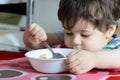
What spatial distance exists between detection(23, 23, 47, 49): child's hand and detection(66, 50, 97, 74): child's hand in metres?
0.19

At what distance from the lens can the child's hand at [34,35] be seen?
38.0 inches

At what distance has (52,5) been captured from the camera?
1763 millimetres

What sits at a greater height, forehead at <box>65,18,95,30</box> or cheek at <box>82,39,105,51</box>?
forehead at <box>65,18,95,30</box>

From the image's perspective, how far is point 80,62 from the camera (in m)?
0.79

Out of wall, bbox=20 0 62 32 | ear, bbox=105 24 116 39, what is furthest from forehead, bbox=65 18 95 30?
wall, bbox=20 0 62 32

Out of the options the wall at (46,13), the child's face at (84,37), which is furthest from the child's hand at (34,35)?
the wall at (46,13)

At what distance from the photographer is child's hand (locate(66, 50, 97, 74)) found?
31.0 inches

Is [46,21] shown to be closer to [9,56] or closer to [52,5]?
[52,5]

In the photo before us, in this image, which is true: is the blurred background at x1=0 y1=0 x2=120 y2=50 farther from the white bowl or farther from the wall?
the white bowl

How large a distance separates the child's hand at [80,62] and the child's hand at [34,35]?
0.62ft

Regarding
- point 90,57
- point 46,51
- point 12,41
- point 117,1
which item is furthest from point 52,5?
Answer: point 90,57

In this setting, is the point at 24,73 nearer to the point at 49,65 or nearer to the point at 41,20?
the point at 49,65

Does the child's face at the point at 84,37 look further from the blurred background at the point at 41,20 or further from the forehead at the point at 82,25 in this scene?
the blurred background at the point at 41,20

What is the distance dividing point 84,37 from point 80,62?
0.61ft
